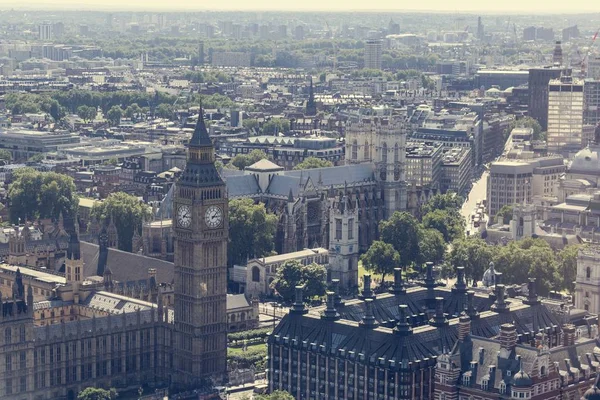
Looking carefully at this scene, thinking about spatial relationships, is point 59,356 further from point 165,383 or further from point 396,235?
point 396,235

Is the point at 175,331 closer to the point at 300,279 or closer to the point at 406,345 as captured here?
the point at 406,345

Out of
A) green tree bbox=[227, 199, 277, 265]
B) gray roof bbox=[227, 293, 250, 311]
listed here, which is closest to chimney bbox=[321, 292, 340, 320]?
gray roof bbox=[227, 293, 250, 311]

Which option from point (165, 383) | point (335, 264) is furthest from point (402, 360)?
point (335, 264)

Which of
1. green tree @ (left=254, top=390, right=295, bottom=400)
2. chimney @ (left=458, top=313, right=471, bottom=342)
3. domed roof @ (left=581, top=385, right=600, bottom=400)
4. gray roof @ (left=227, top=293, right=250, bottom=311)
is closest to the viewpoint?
domed roof @ (left=581, top=385, right=600, bottom=400)

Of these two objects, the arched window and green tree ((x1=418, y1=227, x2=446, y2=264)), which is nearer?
the arched window

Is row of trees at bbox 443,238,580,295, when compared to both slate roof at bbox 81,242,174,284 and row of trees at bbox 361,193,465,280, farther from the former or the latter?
slate roof at bbox 81,242,174,284

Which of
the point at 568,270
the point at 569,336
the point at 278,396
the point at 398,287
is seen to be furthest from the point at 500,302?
the point at 568,270
